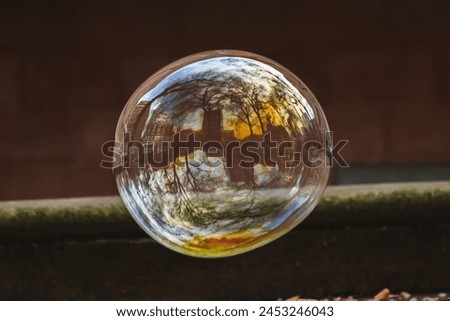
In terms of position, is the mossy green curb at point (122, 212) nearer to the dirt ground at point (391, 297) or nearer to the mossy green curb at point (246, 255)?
the mossy green curb at point (246, 255)

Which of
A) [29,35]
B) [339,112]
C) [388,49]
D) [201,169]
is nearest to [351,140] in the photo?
[339,112]

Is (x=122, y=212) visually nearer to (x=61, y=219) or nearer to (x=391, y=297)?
(x=61, y=219)

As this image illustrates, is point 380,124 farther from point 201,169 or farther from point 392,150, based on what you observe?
point 201,169

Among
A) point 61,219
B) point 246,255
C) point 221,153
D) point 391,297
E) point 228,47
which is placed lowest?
point 391,297

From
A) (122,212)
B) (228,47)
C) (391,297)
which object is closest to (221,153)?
(122,212)

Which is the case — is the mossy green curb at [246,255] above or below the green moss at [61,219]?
below

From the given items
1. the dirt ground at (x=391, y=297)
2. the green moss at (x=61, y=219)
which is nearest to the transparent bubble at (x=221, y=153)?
the green moss at (x=61, y=219)

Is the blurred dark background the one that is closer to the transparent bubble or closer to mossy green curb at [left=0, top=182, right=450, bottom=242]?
mossy green curb at [left=0, top=182, right=450, bottom=242]
